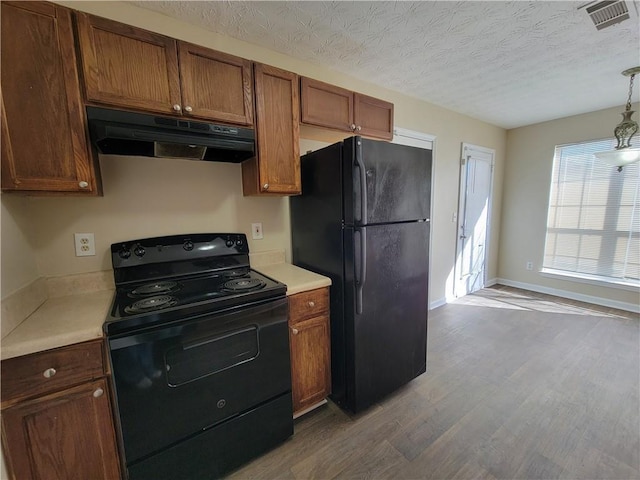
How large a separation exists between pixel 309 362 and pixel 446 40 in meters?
2.39

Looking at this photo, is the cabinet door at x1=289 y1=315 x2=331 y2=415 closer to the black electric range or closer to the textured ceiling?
the black electric range

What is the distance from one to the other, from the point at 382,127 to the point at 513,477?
2.37 metres

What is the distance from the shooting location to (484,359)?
7.66 ft

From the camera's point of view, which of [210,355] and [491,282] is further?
[491,282]

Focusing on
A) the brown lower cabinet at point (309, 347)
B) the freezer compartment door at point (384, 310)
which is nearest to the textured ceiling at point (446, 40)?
the freezer compartment door at point (384, 310)

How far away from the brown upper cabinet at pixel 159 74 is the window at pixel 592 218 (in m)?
4.44

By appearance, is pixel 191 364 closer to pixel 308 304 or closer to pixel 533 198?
pixel 308 304

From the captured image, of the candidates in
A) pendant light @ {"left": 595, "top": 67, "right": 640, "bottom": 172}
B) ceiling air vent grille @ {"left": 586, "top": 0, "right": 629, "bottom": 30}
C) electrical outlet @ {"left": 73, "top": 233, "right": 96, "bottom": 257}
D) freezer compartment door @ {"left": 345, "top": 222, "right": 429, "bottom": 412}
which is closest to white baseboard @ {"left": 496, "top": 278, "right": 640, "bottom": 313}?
pendant light @ {"left": 595, "top": 67, "right": 640, "bottom": 172}

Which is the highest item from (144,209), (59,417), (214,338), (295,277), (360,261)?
(144,209)

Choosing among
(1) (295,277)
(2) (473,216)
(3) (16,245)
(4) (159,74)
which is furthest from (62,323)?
(2) (473,216)

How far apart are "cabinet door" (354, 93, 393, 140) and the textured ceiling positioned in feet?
1.07

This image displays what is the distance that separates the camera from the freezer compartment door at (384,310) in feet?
5.20

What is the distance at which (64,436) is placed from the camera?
1016 millimetres

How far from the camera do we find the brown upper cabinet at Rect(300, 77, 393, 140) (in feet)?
5.86
